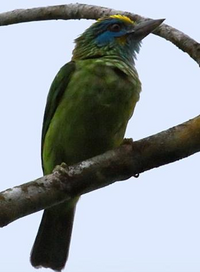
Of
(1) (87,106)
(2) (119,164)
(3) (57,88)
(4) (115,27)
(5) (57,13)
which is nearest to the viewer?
(2) (119,164)

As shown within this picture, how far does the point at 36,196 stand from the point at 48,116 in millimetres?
1385

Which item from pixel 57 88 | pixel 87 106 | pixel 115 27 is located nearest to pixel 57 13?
pixel 115 27

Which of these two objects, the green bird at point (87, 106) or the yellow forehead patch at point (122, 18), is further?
the yellow forehead patch at point (122, 18)

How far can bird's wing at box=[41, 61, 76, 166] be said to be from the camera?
4.23 metres

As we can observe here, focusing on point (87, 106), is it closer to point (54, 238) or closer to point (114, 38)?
point (114, 38)

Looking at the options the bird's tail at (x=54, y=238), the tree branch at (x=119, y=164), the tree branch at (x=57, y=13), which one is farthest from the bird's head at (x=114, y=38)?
the tree branch at (x=119, y=164)

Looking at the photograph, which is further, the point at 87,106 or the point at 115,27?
the point at 115,27

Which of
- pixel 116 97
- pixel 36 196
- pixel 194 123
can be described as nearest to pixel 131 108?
pixel 116 97

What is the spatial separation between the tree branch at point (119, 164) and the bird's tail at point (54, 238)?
1.18 meters

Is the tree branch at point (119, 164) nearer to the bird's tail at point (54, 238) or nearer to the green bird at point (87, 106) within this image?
the green bird at point (87, 106)

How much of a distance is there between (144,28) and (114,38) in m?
0.23

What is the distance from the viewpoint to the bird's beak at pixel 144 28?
448 cm

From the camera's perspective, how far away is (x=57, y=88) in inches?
168

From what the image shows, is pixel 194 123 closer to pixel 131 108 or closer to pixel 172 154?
pixel 172 154
